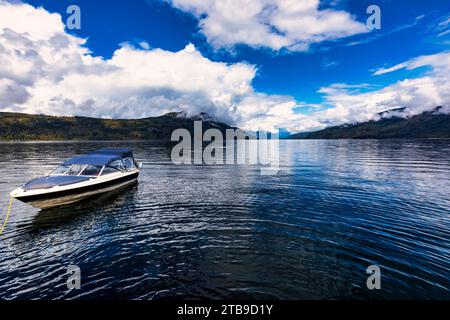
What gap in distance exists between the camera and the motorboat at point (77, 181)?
21.3 meters

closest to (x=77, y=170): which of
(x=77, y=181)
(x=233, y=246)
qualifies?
(x=77, y=181)

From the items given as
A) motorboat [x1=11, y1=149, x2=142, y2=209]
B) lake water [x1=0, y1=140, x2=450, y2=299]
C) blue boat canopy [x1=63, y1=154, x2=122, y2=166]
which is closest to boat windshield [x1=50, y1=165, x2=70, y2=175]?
motorboat [x1=11, y1=149, x2=142, y2=209]

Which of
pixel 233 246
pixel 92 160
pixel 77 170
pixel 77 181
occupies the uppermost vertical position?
pixel 92 160

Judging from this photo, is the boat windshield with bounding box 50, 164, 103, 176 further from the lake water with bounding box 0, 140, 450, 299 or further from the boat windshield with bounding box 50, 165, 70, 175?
the lake water with bounding box 0, 140, 450, 299

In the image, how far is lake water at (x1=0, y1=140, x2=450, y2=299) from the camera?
1115 centimetres

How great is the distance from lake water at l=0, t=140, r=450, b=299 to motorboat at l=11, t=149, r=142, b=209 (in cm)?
132

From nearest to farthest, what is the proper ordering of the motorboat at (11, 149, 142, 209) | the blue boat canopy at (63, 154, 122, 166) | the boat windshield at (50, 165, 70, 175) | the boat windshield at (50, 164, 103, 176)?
the motorboat at (11, 149, 142, 209) → the boat windshield at (50, 165, 70, 175) → the boat windshield at (50, 164, 103, 176) → the blue boat canopy at (63, 154, 122, 166)

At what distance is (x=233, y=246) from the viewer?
15.2 m

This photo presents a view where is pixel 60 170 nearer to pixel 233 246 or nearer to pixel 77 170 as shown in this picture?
pixel 77 170

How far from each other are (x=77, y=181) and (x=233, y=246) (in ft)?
58.4

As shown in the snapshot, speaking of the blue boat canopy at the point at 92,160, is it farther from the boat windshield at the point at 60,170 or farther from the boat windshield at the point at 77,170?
the boat windshield at the point at 60,170

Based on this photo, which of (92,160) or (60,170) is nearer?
(60,170)
